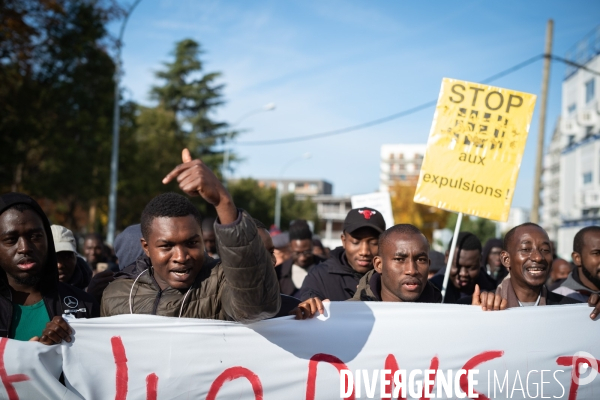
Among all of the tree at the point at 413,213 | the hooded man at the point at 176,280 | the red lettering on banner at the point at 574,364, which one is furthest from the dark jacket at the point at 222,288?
the tree at the point at 413,213

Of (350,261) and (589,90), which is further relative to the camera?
(589,90)

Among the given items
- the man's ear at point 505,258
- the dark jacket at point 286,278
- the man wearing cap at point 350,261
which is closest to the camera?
the man's ear at point 505,258

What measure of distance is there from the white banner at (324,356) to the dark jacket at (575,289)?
2.77 feet

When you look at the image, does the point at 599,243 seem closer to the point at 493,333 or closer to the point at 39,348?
the point at 493,333

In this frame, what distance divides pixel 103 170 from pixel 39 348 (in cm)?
1826

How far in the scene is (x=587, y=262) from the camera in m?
4.50

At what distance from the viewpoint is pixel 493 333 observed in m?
3.31

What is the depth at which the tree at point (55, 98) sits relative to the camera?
16.1 m

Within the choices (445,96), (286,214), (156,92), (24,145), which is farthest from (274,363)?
(286,214)

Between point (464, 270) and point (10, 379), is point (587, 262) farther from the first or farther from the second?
point (10, 379)

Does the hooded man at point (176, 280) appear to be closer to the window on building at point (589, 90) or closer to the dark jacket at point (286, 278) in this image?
the dark jacket at point (286, 278)

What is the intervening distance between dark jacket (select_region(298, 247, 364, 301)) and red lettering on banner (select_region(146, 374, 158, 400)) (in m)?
1.63

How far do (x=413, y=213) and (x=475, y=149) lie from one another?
5116cm

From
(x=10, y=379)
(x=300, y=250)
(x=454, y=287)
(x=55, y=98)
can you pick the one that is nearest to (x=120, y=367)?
(x=10, y=379)
